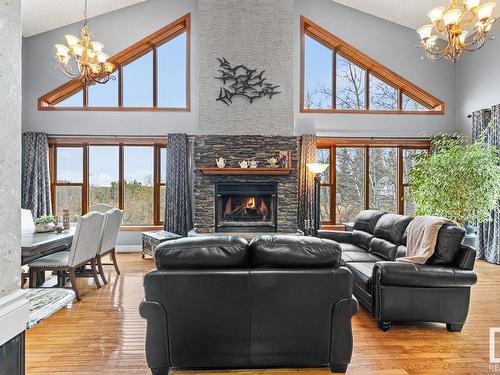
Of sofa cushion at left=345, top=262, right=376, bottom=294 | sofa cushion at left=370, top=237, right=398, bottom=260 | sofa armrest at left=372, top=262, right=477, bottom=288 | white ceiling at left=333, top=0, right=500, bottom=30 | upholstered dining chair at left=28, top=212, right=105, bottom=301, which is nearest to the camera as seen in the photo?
sofa armrest at left=372, top=262, right=477, bottom=288

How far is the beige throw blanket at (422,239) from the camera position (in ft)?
10.6

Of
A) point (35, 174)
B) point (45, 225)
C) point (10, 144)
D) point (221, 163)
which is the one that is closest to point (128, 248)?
point (35, 174)

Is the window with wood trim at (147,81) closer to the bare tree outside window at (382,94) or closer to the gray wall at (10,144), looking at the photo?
the bare tree outside window at (382,94)

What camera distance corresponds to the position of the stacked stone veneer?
6.84 metres

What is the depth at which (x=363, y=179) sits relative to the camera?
7559 mm

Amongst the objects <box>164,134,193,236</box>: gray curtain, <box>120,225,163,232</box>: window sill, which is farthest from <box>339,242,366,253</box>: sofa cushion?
<box>120,225,163,232</box>: window sill

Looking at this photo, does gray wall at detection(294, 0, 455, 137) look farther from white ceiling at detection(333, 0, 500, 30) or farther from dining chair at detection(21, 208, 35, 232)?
dining chair at detection(21, 208, 35, 232)

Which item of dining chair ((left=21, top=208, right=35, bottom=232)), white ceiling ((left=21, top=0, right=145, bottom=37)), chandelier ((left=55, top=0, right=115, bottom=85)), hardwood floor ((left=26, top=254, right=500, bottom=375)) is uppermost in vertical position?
white ceiling ((left=21, top=0, right=145, bottom=37))

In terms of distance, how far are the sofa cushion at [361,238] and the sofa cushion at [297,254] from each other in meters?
2.74

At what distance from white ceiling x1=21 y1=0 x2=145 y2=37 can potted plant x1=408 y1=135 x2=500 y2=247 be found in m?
6.33

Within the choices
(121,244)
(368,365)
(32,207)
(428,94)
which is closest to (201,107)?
(121,244)

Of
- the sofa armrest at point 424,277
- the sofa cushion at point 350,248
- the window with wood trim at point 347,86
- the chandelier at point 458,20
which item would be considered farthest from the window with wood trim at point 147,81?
the sofa armrest at point 424,277

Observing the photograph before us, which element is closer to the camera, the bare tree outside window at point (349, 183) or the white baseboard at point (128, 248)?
the white baseboard at point (128, 248)

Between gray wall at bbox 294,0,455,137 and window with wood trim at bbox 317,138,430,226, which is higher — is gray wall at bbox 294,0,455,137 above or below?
above
